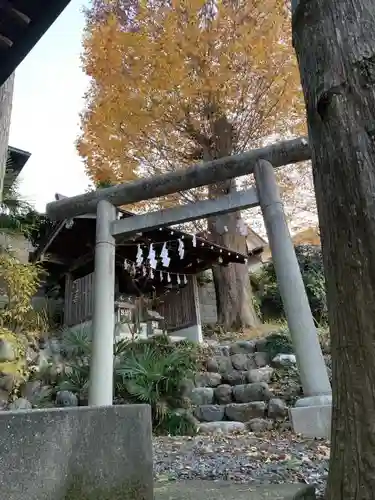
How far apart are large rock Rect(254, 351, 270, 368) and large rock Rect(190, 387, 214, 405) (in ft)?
4.90

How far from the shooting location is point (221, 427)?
566cm

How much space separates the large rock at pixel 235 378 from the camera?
7117 mm

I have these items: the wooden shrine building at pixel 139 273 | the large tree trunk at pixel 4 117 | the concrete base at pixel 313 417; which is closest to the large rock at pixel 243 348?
the wooden shrine building at pixel 139 273

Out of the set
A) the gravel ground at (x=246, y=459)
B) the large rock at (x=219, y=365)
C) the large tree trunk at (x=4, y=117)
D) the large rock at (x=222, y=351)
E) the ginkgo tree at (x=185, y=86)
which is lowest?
the gravel ground at (x=246, y=459)

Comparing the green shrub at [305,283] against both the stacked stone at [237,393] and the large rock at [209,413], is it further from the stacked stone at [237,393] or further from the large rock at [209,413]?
the large rock at [209,413]

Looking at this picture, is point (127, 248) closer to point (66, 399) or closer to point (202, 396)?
point (66, 399)

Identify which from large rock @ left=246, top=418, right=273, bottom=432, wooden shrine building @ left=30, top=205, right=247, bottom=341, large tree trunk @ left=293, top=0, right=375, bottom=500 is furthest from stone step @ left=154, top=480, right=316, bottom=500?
wooden shrine building @ left=30, top=205, right=247, bottom=341

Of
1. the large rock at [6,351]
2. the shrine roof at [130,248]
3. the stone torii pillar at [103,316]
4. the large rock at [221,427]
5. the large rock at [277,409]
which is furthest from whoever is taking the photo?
the shrine roof at [130,248]

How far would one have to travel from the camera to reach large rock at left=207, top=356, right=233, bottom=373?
7815 mm

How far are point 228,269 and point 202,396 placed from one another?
216 inches

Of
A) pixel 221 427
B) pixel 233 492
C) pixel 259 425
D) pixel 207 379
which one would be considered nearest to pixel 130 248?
pixel 207 379

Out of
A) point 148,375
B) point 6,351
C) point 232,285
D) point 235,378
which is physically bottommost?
point 235,378

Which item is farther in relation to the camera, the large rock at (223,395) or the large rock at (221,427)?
the large rock at (223,395)

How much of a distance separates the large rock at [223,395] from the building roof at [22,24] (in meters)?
5.77
